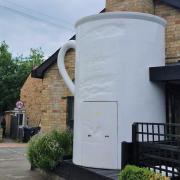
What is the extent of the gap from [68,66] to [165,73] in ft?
13.7

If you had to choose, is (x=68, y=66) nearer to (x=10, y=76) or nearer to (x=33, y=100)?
(x=33, y=100)

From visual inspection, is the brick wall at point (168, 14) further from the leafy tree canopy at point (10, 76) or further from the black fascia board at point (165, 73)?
the leafy tree canopy at point (10, 76)

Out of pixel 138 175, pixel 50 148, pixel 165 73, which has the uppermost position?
pixel 165 73

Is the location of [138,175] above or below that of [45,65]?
below

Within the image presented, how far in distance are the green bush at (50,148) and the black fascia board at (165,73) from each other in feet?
9.53

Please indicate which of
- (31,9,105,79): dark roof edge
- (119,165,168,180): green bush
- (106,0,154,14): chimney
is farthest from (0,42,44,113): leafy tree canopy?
(119,165,168,180): green bush

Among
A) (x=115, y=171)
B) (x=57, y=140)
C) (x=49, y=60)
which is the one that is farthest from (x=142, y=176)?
(x=49, y=60)

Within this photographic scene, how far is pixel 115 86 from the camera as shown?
25.0 ft

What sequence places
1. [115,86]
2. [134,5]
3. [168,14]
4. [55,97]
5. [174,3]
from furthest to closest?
[55,97]
[134,5]
[168,14]
[174,3]
[115,86]

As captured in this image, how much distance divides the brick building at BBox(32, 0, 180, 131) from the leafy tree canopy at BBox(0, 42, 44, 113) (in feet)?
61.9

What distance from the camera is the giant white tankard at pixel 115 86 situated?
756cm

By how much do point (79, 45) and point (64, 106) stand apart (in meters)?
3.17

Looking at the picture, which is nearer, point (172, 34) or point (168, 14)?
point (172, 34)

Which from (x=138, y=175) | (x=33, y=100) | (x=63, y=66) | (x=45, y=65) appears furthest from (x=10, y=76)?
(x=138, y=175)
